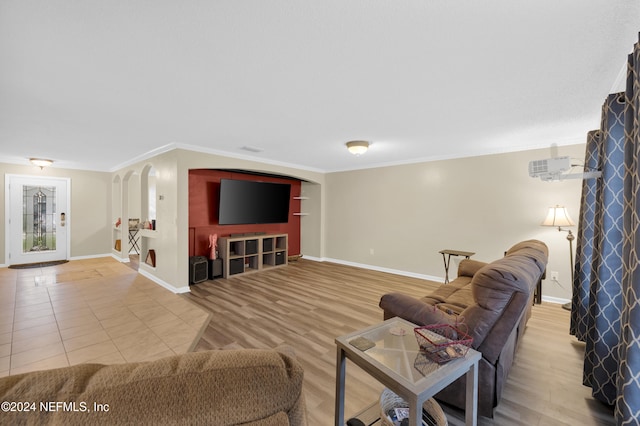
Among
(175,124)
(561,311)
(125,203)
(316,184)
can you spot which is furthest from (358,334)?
(125,203)

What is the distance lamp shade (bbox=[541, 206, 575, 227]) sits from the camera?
345cm

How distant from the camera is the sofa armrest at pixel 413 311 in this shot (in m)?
1.78

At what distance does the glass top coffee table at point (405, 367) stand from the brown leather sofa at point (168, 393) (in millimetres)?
721

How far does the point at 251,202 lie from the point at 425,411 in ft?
15.7

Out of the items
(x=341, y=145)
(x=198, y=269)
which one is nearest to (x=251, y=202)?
(x=198, y=269)

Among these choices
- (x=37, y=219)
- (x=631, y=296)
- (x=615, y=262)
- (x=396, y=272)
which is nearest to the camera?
(x=631, y=296)

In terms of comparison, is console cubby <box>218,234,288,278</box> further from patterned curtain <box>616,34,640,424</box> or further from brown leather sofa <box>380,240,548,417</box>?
patterned curtain <box>616,34,640,424</box>

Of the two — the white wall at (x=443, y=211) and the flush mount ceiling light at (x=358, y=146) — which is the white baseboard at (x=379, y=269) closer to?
the white wall at (x=443, y=211)

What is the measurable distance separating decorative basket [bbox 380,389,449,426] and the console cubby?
4114 millimetres

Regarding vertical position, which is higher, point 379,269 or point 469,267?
point 469,267

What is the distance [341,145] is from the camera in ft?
13.8
